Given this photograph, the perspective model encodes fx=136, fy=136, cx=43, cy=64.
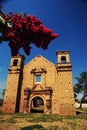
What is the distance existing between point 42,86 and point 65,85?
323 cm

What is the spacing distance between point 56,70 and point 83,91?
23704mm

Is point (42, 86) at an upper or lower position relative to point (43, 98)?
upper

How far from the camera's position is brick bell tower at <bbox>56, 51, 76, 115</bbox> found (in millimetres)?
16672

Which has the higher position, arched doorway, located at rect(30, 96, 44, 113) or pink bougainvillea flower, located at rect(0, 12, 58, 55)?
pink bougainvillea flower, located at rect(0, 12, 58, 55)

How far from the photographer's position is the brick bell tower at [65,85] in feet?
54.7

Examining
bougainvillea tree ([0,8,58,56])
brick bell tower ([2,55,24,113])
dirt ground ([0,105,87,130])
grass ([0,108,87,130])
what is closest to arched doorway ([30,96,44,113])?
brick bell tower ([2,55,24,113])

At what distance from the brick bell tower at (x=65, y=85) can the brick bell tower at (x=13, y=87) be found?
5.69 meters

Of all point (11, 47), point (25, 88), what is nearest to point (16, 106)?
→ point (25, 88)

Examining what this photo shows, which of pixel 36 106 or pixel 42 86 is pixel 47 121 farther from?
pixel 36 106

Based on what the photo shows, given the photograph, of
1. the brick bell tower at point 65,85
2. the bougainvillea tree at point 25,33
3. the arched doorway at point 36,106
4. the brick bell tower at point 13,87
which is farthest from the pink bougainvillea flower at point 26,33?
the arched doorway at point 36,106

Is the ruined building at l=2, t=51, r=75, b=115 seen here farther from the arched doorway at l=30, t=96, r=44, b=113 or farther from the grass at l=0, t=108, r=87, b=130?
the grass at l=0, t=108, r=87, b=130

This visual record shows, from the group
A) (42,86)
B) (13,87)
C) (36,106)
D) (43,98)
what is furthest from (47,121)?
(36,106)

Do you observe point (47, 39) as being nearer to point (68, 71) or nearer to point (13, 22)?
point (13, 22)

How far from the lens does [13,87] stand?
18922 millimetres
